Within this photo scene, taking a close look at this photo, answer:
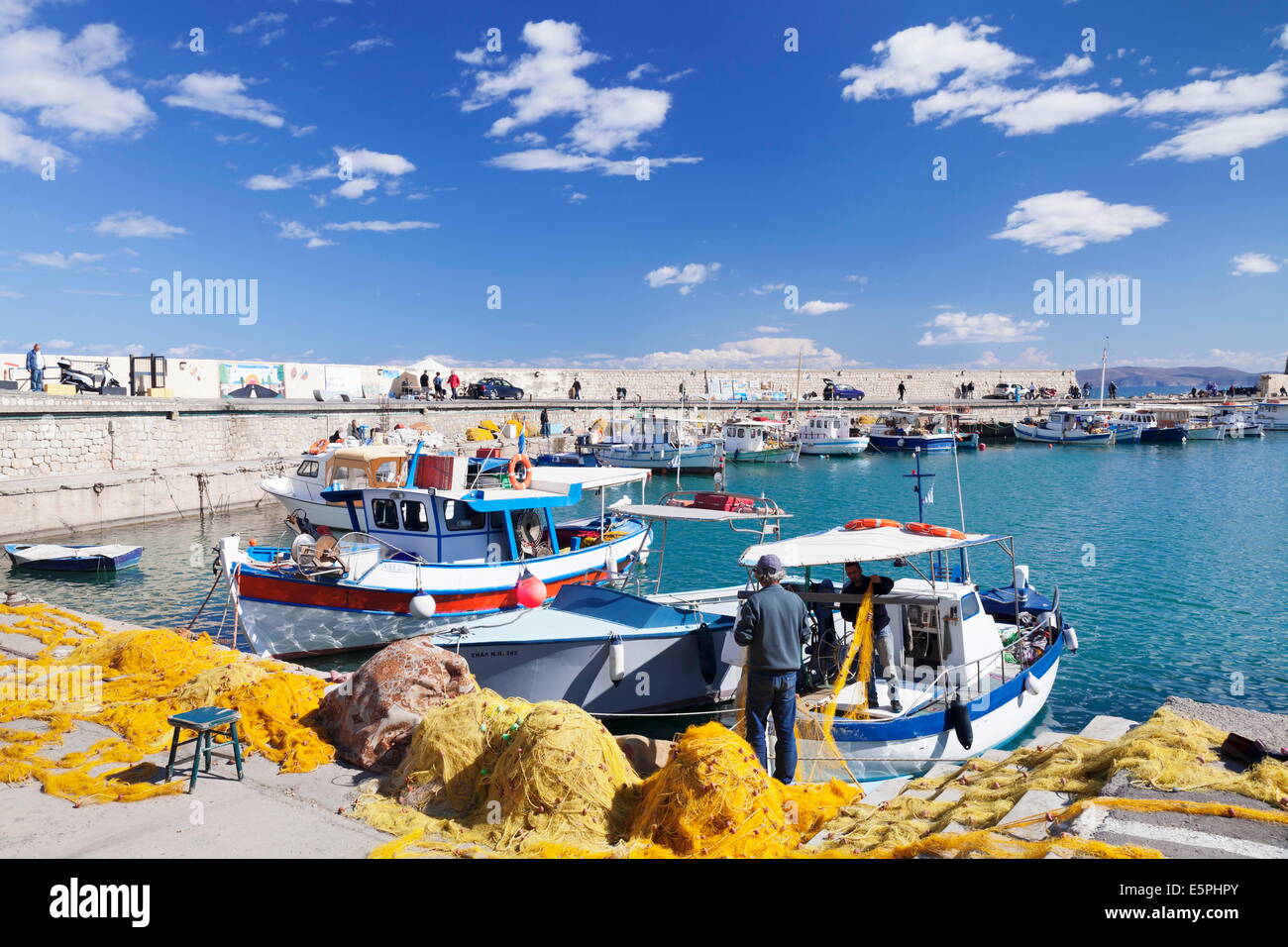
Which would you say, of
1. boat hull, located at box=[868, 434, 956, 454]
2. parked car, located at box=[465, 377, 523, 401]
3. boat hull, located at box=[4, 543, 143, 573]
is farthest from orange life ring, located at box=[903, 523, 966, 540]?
parked car, located at box=[465, 377, 523, 401]

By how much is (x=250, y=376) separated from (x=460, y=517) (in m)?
38.8

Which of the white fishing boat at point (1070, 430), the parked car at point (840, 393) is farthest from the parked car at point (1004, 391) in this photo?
the parked car at point (840, 393)

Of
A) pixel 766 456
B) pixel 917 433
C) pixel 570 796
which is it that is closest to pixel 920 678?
pixel 570 796

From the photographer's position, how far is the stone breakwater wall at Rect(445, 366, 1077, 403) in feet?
213

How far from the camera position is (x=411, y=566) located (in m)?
13.3

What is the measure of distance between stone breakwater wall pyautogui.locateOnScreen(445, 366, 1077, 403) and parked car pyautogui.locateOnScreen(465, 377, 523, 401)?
15.0 ft

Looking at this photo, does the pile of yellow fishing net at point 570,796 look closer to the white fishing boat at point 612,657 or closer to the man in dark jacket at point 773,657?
the man in dark jacket at point 773,657

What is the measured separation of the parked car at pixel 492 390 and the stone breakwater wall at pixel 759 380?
180 inches

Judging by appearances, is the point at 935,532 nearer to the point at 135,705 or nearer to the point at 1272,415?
the point at 135,705

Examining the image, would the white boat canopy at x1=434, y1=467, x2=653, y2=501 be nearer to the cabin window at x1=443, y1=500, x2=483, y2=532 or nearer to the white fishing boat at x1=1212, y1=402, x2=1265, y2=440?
the cabin window at x1=443, y1=500, x2=483, y2=532

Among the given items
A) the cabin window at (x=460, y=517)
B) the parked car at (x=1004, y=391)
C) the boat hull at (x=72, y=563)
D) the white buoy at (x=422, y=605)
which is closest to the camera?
the white buoy at (x=422, y=605)

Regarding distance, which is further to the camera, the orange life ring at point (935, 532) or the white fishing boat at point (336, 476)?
the white fishing boat at point (336, 476)

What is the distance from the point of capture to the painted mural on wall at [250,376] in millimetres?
46156
